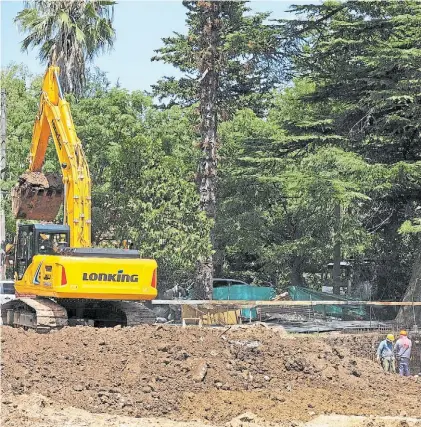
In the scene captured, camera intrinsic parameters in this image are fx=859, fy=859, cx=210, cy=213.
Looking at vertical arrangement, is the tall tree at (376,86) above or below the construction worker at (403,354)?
above

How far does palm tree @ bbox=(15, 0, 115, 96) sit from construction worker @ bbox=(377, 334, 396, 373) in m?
15.1

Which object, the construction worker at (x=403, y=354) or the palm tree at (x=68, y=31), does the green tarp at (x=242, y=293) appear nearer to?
the palm tree at (x=68, y=31)

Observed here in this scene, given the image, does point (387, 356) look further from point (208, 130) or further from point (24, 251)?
point (208, 130)

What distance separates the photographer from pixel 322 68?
101 ft

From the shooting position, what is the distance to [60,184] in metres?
18.3

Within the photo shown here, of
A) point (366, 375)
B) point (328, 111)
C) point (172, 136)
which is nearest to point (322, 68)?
point (328, 111)

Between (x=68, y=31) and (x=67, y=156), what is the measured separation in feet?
39.7

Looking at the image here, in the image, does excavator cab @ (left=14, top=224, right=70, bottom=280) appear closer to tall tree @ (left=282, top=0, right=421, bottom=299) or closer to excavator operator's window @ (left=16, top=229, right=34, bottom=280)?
excavator operator's window @ (left=16, top=229, right=34, bottom=280)

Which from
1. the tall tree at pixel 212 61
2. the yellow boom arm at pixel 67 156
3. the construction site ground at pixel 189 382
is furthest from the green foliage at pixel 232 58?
the construction site ground at pixel 189 382

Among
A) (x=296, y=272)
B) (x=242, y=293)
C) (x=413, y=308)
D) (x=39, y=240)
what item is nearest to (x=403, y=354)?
(x=413, y=308)

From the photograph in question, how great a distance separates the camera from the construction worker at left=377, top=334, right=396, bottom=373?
1912 centimetres

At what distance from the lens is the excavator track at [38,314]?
54.0ft

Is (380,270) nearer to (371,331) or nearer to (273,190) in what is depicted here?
(273,190)

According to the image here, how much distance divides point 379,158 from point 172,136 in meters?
8.36
